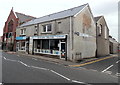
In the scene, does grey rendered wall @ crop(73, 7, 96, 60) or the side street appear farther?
grey rendered wall @ crop(73, 7, 96, 60)

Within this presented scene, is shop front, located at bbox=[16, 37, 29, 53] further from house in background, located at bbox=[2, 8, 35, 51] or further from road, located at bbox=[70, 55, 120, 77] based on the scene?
road, located at bbox=[70, 55, 120, 77]

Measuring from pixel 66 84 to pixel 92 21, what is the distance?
1600 cm

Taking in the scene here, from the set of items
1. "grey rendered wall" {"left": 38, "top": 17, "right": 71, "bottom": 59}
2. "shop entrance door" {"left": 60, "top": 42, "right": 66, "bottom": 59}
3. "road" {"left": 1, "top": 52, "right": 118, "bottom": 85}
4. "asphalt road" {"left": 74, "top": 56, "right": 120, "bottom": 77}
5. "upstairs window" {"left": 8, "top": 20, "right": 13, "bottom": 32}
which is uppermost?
"upstairs window" {"left": 8, "top": 20, "right": 13, "bottom": 32}

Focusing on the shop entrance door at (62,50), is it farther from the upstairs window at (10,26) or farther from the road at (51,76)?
the upstairs window at (10,26)

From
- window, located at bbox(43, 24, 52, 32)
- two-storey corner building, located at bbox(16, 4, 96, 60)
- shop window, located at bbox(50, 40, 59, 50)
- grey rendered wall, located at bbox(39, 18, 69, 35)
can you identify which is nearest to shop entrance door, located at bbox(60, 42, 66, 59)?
two-storey corner building, located at bbox(16, 4, 96, 60)

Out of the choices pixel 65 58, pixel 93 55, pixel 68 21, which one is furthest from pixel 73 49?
pixel 93 55

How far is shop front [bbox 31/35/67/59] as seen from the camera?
14.6 m

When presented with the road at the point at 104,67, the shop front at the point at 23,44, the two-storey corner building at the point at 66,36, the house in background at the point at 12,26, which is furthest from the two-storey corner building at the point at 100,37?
the house in background at the point at 12,26

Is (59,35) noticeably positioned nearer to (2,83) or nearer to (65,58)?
(65,58)

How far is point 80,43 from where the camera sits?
49.3ft

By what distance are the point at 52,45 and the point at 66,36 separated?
3712mm

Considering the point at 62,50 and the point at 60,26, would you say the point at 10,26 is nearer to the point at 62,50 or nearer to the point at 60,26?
the point at 60,26

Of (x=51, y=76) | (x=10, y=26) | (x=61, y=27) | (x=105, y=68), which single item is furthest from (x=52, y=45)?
(x=10, y=26)

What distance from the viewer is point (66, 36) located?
14.2 metres
